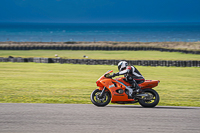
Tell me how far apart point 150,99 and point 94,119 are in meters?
2.24

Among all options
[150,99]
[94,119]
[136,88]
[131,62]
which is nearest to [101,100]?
[136,88]

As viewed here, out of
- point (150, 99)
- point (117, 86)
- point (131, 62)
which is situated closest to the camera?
point (150, 99)

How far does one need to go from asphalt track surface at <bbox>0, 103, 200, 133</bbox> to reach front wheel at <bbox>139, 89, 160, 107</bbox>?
0.85 ft

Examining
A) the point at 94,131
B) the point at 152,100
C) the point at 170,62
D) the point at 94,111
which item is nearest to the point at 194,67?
the point at 170,62

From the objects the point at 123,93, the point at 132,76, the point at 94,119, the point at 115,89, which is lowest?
the point at 94,119

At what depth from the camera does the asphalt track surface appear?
20.4 ft

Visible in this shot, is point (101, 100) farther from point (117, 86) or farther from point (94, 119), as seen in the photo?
point (94, 119)

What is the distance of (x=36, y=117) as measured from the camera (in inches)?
283

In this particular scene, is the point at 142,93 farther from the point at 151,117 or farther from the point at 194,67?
the point at 194,67

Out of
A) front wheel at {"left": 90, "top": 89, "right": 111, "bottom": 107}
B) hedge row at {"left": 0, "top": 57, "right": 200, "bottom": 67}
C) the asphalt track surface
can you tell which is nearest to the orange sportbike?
front wheel at {"left": 90, "top": 89, "right": 111, "bottom": 107}

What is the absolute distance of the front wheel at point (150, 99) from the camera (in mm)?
8609

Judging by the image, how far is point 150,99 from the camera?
861 centimetres

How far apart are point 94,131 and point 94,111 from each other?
6.47 ft

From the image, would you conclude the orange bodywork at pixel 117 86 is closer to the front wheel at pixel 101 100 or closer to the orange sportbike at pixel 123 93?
the orange sportbike at pixel 123 93
